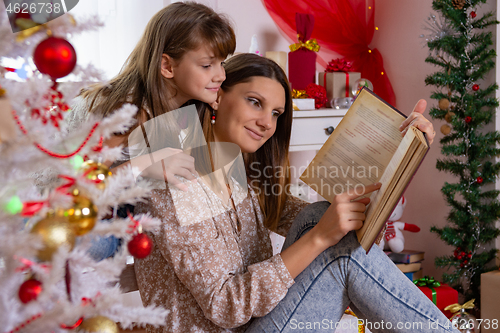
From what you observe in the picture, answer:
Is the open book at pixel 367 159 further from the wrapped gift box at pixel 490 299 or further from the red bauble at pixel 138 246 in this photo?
the wrapped gift box at pixel 490 299

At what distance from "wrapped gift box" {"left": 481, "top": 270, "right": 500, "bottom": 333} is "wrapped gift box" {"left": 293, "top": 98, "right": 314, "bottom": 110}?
943mm

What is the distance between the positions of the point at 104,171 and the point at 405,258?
5.73ft

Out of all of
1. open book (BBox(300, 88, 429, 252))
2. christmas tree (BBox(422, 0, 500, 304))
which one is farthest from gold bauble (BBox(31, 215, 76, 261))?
christmas tree (BBox(422, 0, 500, 304))

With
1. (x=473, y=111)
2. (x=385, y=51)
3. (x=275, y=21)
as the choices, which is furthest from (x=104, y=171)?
(x=385, y=51)

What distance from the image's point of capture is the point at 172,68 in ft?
3.66

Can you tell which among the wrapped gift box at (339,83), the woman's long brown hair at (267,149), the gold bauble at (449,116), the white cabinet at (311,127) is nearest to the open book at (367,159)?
the woman's long brown hair at (267,149)

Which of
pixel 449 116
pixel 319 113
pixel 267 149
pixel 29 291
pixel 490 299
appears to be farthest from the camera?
pixel 319 113

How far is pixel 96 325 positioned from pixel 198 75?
74 centimetres

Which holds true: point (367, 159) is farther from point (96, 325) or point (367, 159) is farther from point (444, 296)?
point (444, 296)

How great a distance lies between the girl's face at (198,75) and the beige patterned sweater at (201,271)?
244 mm

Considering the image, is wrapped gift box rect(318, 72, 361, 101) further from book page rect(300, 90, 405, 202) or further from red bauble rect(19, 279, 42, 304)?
red bauble rect(19, 279, 42, 304)

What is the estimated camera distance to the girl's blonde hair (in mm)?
1048

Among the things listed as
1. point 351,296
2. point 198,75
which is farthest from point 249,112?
point 351,296

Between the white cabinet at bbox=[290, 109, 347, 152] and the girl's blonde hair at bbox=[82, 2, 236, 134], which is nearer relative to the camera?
the girl's blonde hair at bbox=[82, 2, 236, 134]
